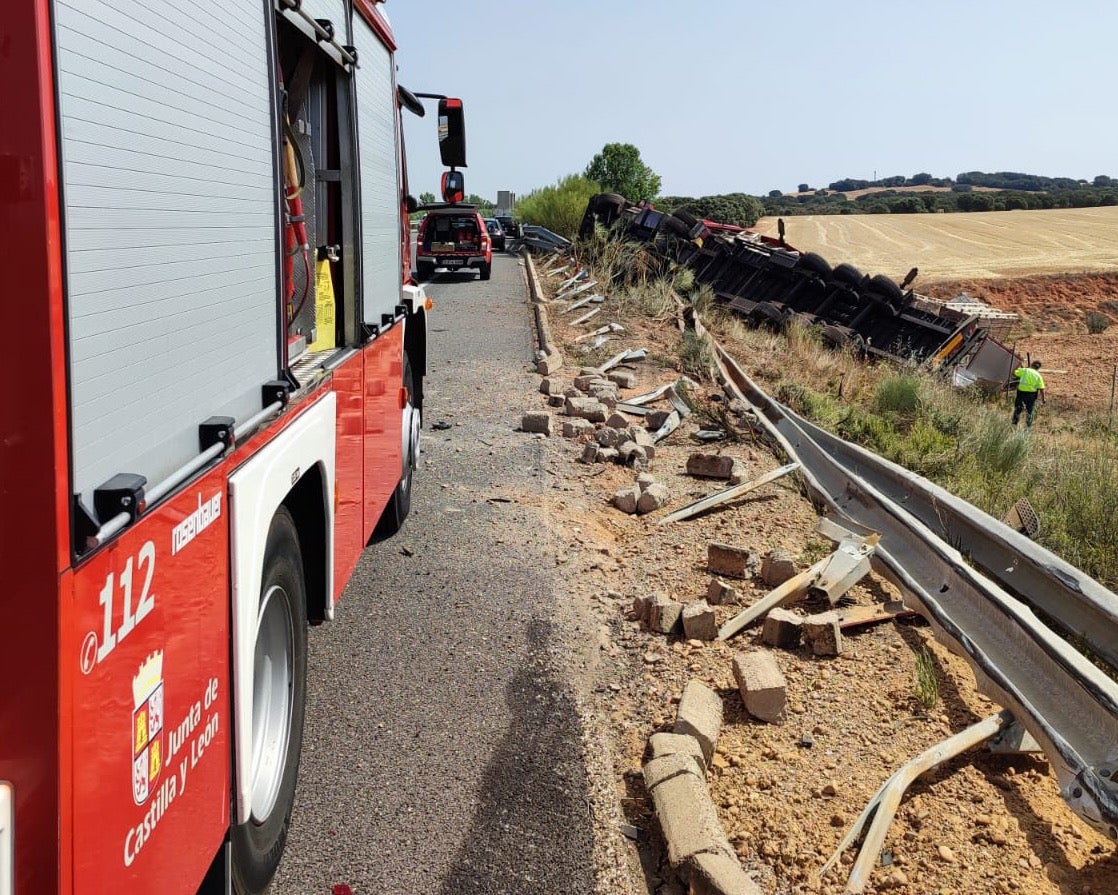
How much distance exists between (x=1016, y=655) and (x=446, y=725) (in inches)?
98.6

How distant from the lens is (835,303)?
776 inches

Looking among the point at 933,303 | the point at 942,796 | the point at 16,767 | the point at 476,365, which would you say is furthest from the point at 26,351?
the point at 933,303

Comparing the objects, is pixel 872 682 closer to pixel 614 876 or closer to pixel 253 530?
pixel 614 876

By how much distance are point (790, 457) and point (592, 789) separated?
Result: 553 cm

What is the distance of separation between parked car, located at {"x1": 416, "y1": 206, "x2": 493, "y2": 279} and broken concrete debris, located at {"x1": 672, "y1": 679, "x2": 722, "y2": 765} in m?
23.7

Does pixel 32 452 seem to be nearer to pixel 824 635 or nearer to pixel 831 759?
pixel 831 759

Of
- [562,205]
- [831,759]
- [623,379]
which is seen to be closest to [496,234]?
[562,205]

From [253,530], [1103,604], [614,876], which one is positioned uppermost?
[253,530]

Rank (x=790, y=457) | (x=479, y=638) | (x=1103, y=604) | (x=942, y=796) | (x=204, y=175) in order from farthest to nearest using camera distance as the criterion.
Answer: (x=790, y=457) < (x=479, y=638) < (x=1103, y=604) < (x=942, y=796) < (x=204, y=175)

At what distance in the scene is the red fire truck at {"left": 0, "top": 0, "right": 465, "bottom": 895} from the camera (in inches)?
71.9

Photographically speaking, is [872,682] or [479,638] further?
[479,638]

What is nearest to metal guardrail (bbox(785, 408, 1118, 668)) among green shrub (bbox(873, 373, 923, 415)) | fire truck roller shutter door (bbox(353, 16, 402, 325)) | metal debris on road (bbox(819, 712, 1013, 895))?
metal debris on road (bbox(819, 712, 1013, 895))

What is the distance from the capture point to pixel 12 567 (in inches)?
71.8

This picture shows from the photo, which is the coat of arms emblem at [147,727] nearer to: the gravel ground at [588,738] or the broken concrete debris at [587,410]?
the gravel ground at [588,738]
